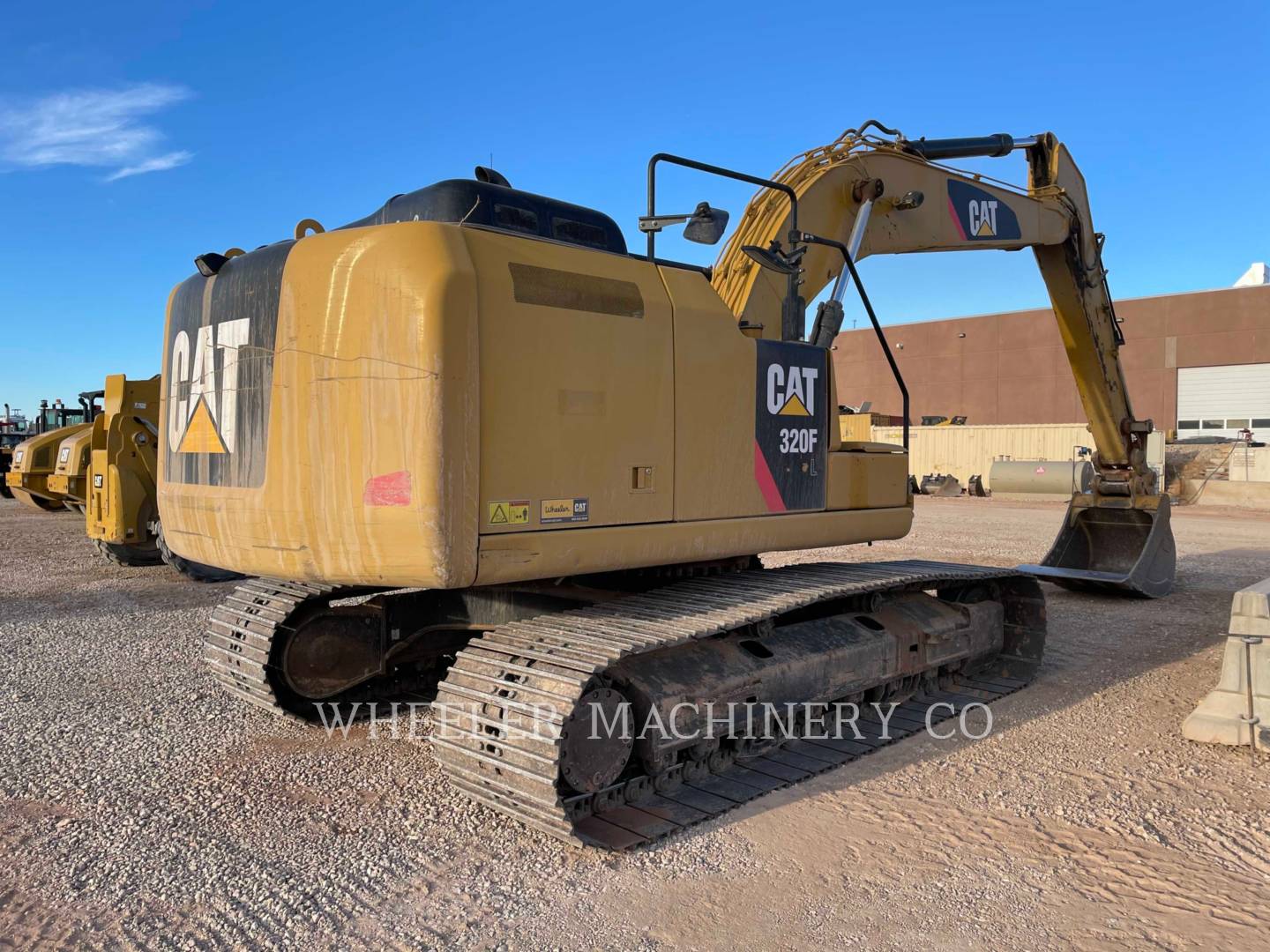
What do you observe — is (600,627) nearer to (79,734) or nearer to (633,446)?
(633,446)

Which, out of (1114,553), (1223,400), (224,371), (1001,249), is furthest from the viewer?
(1223,400)

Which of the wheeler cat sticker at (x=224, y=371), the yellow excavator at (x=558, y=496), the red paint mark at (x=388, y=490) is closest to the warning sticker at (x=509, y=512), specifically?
the yellow excavator at (x=558, y=496)

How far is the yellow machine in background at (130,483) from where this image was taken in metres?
11.8

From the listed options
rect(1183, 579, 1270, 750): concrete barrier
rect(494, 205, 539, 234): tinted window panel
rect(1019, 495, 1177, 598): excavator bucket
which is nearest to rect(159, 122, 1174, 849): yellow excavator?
→ rect(494, 205, 539, 234): tinted window panel

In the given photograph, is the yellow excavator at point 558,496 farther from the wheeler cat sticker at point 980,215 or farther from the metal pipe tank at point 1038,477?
the metal pipe tank at point 1038,477

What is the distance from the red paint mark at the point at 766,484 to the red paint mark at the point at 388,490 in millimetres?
1919

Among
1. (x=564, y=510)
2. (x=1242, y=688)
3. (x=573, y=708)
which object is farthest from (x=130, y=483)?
(x=1242, y=688)

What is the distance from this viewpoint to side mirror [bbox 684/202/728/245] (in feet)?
15.5

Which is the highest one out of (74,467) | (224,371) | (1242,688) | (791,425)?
(224,371)

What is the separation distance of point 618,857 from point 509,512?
1429mm

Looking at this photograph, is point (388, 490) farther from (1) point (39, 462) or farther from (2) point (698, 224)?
(1) point (39, 462)

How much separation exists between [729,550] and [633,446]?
86 centimetres

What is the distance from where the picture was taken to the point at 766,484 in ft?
16.5

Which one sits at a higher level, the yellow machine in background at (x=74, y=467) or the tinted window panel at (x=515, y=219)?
the tinted window panel at (x=515, y=219)
